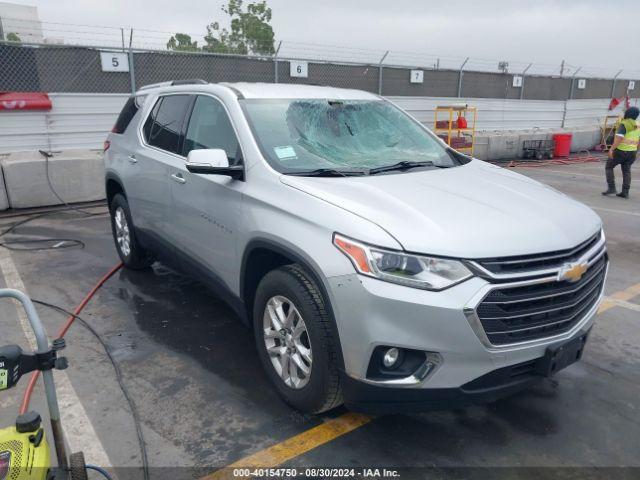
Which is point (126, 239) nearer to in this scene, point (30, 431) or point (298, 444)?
point (298, 444)

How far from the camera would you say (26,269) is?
5.64 meters

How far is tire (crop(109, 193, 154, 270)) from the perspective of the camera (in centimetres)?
528

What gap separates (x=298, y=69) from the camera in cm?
1302

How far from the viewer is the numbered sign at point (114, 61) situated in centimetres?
1045

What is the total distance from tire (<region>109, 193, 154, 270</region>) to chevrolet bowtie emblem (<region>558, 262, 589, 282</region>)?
13.1ft

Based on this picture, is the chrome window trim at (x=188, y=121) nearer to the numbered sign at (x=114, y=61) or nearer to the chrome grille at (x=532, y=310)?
the chrome grille at (x=532, y=310)

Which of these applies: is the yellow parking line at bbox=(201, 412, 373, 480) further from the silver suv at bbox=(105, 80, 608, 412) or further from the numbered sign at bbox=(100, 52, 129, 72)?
the numbered sign at bbox=(100, 52, 129, 72)

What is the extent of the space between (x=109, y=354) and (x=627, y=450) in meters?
3.37

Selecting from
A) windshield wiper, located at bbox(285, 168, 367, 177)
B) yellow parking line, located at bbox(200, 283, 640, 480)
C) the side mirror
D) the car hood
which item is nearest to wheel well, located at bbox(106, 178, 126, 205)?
the side mirror

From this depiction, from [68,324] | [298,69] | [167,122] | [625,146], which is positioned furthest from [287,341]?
[298,69]

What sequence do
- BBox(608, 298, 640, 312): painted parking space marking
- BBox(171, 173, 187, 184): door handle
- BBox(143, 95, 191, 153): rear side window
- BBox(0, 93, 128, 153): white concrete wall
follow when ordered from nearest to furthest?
BBox(171, 173, 187, 184): door handle, BBox(143, 95, 191, 153): rear side window, BBox(608, 298, 640, 312): painted parking space marking, BBox(0, 93, 128, 153): white concrete wall

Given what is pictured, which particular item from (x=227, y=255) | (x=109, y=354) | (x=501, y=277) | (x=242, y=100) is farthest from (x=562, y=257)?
(x=109, y=354)

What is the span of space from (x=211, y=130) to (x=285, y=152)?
80 cm

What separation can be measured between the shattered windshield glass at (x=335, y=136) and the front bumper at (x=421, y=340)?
1.11 metres
